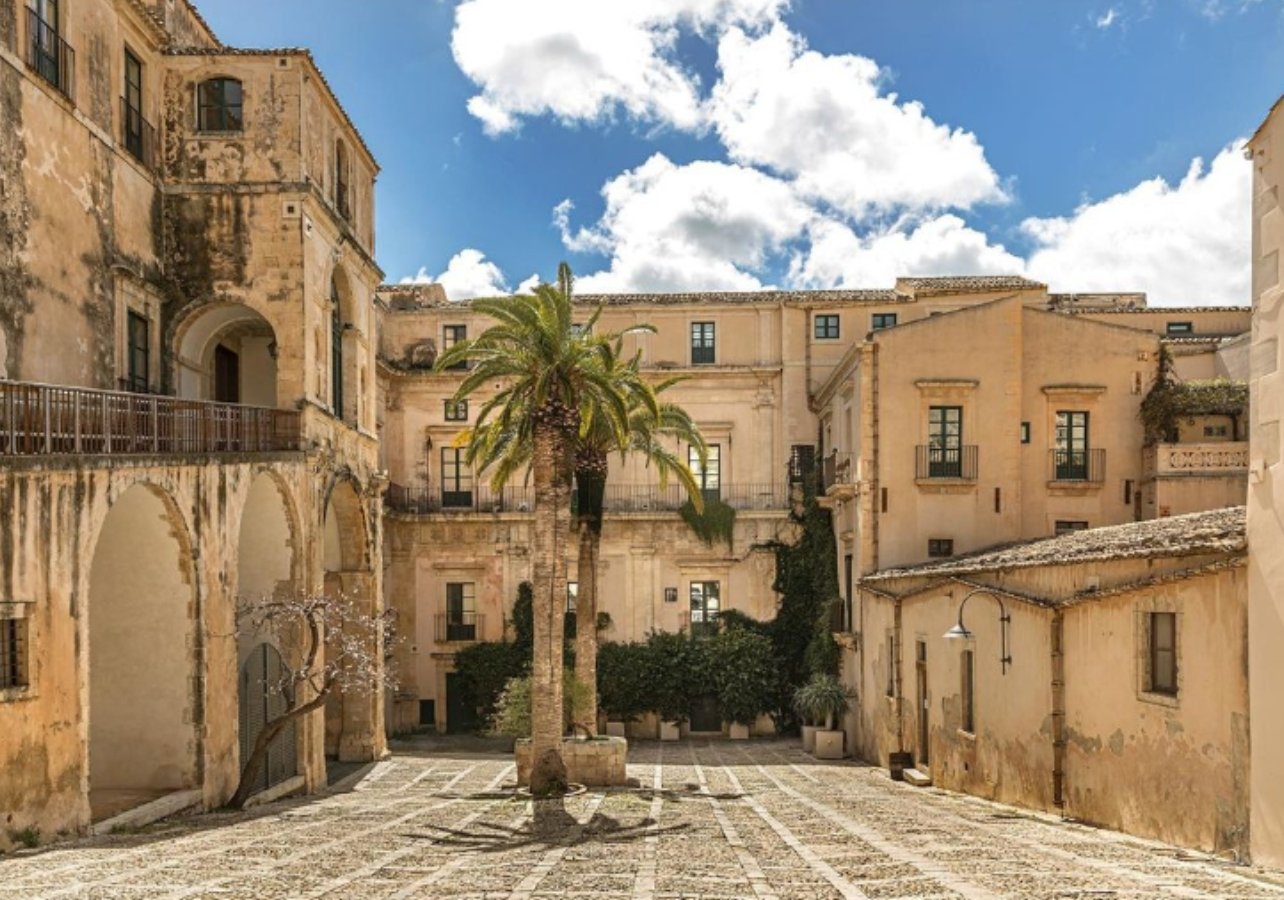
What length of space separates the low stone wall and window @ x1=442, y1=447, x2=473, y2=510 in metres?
16.3

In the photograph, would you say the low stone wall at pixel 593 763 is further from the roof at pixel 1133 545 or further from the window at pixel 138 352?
the window at pixel 138 352

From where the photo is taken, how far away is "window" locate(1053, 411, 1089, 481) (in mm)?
26781

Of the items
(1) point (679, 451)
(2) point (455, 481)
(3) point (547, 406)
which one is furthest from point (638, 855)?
(2) point (455, 481)

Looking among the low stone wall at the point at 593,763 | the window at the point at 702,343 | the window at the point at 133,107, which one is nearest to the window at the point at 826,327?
the window at the point at 702,343

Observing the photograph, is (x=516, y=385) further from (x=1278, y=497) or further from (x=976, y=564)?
(x=1278, y=497)

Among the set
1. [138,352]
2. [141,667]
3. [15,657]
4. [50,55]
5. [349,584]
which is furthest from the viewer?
[349,584]

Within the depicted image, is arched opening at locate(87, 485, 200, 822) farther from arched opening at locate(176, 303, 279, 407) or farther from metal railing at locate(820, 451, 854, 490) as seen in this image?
metal railing at locate(820, 451, 854, 490)

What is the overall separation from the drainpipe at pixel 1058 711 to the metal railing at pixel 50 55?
19.4 meters

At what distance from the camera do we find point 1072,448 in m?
26.8

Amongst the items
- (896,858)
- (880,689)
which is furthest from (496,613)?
(896,858)

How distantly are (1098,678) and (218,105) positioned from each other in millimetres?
20530

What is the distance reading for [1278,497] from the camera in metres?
10.3

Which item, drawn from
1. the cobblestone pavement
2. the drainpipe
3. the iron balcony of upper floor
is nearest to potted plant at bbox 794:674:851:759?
the iron balcony of upper floor

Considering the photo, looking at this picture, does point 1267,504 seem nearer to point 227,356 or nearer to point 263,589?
point 263,589
